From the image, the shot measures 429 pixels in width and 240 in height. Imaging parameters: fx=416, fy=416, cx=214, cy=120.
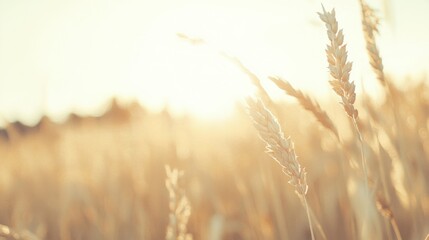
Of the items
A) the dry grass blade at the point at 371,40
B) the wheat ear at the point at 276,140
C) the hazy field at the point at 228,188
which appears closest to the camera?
the wheat ear at the point at 276,140

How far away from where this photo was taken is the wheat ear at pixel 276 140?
2.21 feet

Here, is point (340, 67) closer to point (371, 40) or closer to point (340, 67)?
point (340, 67)

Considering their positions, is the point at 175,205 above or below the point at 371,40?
below

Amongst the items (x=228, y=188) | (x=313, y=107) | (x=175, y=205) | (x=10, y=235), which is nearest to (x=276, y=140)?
(x=313, y=107)

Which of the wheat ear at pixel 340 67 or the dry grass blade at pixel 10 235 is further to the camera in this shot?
the dry grass blade at pixel 10 235

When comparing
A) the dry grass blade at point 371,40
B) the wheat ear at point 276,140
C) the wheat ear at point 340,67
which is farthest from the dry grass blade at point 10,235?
the dry grass blade at point 371,40

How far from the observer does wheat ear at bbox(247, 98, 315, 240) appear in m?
0.67

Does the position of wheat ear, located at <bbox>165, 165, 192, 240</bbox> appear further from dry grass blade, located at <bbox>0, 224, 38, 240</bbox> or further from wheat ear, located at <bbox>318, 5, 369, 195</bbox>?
wheat ear, located at <bbox>318, 5, 369, 195</bbox>

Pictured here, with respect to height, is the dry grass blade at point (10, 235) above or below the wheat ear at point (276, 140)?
below

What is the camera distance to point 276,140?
68cm

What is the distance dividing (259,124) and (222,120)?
6447 millimetres

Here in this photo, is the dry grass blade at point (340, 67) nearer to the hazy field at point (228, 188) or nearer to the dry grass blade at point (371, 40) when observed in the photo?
the dry grass blade at point (371, 40)

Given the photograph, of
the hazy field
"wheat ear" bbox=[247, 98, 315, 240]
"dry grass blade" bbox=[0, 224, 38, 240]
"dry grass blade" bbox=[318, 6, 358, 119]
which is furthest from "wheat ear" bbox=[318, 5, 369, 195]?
"dry grass blade" bbox=[0, 224, 38, 240]

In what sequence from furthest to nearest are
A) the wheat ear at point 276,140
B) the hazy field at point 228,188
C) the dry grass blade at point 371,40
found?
the hazy field at point 228,188, the dry grass blade at point 371,40, the wheat ear at point 276,140
